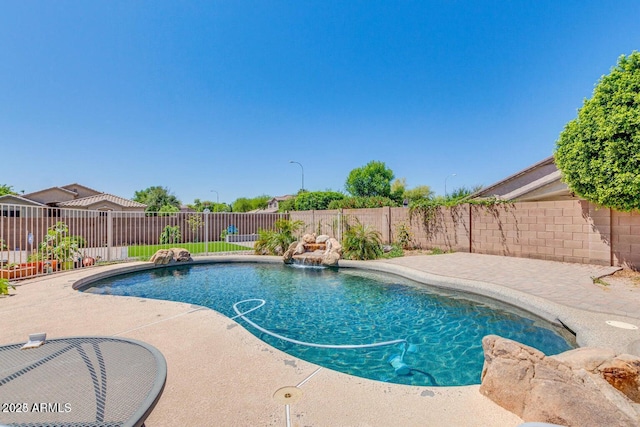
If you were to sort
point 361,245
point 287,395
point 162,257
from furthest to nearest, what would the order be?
point 361,245, point 162,257, point 287,395

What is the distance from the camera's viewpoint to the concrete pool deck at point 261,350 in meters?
1.98

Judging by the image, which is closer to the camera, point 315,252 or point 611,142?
point 611,142

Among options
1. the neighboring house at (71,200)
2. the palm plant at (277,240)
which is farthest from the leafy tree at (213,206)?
the palm plant at (277,240)

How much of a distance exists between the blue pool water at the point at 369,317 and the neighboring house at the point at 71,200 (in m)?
14.6

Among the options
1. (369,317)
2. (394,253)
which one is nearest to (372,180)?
(394,253)

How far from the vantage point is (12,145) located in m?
16.5

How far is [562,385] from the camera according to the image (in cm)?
195

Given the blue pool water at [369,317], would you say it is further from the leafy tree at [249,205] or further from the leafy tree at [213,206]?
the leafy tree at [249,205]

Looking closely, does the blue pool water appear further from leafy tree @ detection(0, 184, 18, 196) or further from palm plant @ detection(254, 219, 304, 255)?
leafy tree @ detection(0, 184, 18, 196)

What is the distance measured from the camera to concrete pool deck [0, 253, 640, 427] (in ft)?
6.50

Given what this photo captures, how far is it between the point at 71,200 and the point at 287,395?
1240 inches

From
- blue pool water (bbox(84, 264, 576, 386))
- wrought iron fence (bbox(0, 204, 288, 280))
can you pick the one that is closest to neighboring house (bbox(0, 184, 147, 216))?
wrought iron fence (bbox(0, 204, 288, 280))

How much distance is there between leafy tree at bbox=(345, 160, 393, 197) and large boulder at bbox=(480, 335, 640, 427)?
34.1 metres

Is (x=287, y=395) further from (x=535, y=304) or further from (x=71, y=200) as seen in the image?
(x=71, y=200)
